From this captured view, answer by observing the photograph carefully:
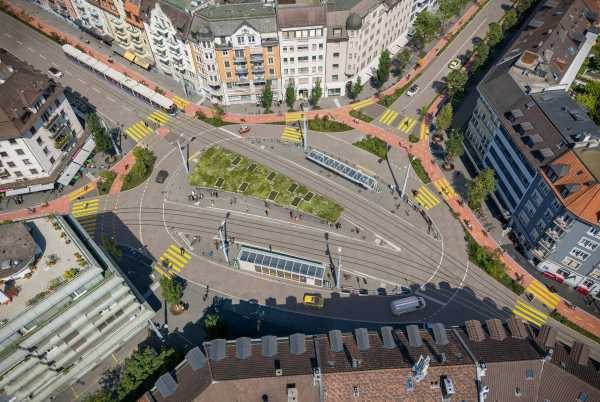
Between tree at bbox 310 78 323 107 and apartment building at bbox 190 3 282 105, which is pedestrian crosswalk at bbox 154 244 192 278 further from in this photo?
tree at bbox 310 78 323 107

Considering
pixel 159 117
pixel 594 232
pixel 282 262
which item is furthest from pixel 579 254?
pixel 159 117

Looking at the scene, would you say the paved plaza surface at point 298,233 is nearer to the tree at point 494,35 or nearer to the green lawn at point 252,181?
the green lawn at point 252,181

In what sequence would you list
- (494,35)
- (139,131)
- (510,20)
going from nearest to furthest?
(139,131), (494,35), (510,20)

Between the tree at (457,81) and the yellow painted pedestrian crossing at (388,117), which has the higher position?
the tree at (457,81)

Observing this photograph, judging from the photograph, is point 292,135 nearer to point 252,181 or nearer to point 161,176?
point 252,181

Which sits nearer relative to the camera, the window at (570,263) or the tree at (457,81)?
the window at (570,263)

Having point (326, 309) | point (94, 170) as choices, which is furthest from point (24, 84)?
point (326, 309)

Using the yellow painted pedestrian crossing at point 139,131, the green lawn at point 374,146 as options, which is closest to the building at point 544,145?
the green lawn at point 374,146
